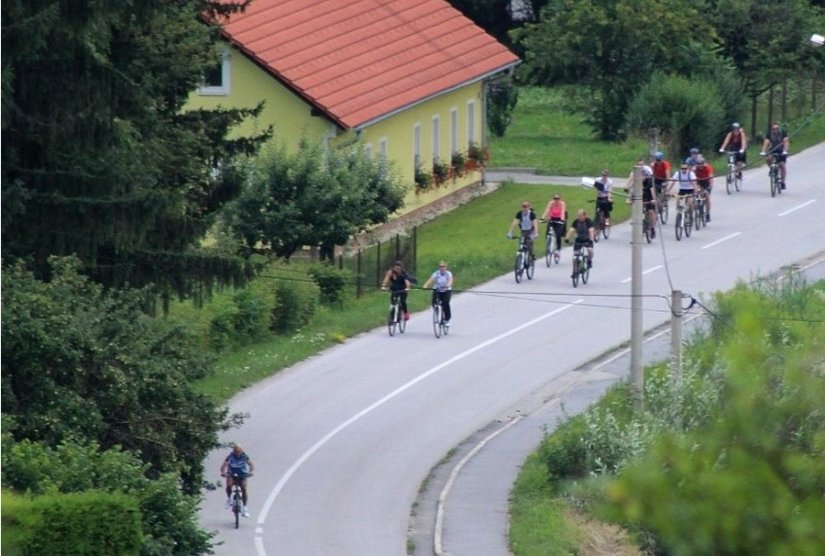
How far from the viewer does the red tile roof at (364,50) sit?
129 feet

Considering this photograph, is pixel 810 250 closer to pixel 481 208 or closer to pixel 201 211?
pixel 481 208

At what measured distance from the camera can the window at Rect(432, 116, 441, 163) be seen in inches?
1741

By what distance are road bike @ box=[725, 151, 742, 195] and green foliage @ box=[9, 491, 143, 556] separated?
29.0m

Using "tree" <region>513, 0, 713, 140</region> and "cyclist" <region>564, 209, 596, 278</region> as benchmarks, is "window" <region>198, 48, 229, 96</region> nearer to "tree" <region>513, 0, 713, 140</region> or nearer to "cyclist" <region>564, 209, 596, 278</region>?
"cyclist" <region>564, 209, 596, 278</region>

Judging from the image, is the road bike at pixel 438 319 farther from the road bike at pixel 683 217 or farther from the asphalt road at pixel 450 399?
the road bike at pixel 683 217

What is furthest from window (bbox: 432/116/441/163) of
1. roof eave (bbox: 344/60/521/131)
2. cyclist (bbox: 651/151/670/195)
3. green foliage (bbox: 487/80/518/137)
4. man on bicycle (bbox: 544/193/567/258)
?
green foliage (bbox: 487/80/518/137)

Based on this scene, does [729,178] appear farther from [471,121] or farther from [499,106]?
[499,106]

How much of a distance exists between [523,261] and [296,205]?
4.44 m

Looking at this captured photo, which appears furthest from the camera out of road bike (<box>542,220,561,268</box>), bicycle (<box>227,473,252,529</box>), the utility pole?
road bike (<box>542,220,561,268</box>)

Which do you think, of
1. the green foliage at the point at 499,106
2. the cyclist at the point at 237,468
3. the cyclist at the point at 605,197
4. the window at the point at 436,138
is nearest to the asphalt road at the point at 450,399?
the cyclist at the point at 237,468

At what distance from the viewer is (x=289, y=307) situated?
103 feet

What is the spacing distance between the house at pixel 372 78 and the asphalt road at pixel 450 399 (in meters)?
5.92

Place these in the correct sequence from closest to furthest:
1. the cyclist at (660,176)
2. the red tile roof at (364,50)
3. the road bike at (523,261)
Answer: the road bike at (523,261) → the cyclist at (660,176) → the red tile roof at (364,50)

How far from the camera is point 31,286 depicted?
1795 centimetres
